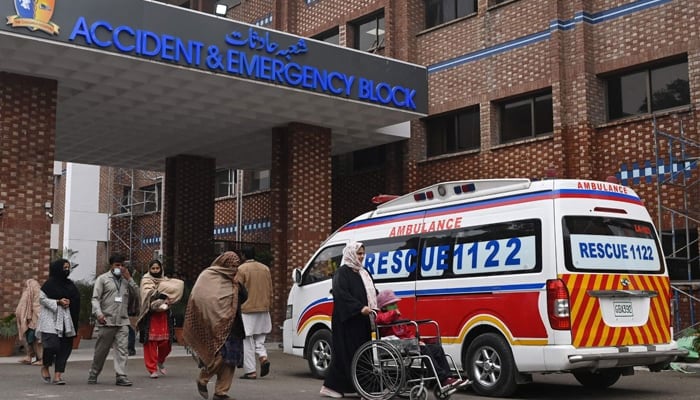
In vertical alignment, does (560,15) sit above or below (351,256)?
above

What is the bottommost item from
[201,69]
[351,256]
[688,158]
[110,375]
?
[110,375]

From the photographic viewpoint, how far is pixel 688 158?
15.3 m

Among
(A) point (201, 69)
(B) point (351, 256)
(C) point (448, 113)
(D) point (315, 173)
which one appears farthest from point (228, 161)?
(B) point (351, 256)

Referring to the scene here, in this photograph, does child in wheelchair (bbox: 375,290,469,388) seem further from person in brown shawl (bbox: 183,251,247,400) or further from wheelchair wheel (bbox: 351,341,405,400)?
person in brown shawl (bbox: 183,251,247,400)

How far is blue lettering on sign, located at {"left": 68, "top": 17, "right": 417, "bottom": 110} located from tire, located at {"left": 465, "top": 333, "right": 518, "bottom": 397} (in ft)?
25.4

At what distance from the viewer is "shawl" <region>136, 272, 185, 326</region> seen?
37.6 ft

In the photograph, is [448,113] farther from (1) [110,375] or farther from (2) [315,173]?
(1) [110,375]

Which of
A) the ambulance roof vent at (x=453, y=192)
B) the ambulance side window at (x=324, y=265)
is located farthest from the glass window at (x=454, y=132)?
the ambulance roof vent at (x=453, y=192)

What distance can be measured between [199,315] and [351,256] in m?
1.76

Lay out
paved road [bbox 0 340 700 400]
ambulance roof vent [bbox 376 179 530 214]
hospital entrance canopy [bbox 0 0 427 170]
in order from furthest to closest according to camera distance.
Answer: hospital entrance canopy [bbox 0 0 427 170] < ambulance roof vent [bbox 376 179 530 214] < paved road [bbox 0 340 700 400]

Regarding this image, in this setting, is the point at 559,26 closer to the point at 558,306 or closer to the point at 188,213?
the point at 558,306

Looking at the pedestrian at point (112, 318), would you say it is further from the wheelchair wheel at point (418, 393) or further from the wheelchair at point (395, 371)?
the wheelchair wheel at point (418, 393)

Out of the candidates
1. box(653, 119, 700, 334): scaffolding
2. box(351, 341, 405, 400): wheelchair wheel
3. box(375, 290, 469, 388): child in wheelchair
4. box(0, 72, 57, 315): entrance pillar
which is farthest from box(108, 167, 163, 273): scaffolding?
box(351, 341, 405, 400): wheelchair wheel

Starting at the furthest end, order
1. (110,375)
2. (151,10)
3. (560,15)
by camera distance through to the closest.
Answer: (560,15) → (151,10) → (110,375)
